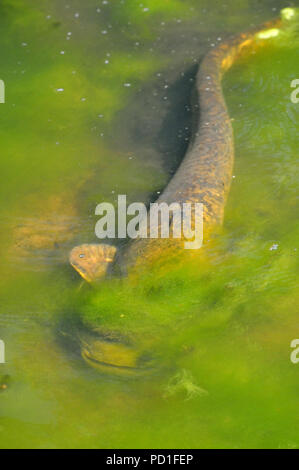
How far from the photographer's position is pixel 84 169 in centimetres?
482

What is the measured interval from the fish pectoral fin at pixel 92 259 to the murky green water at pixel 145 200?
0.10m

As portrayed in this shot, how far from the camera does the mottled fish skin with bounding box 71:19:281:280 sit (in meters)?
3.85

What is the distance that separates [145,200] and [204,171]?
19.9 inches

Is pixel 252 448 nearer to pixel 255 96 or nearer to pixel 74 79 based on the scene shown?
pixel 255 96

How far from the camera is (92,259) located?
12.6ft
